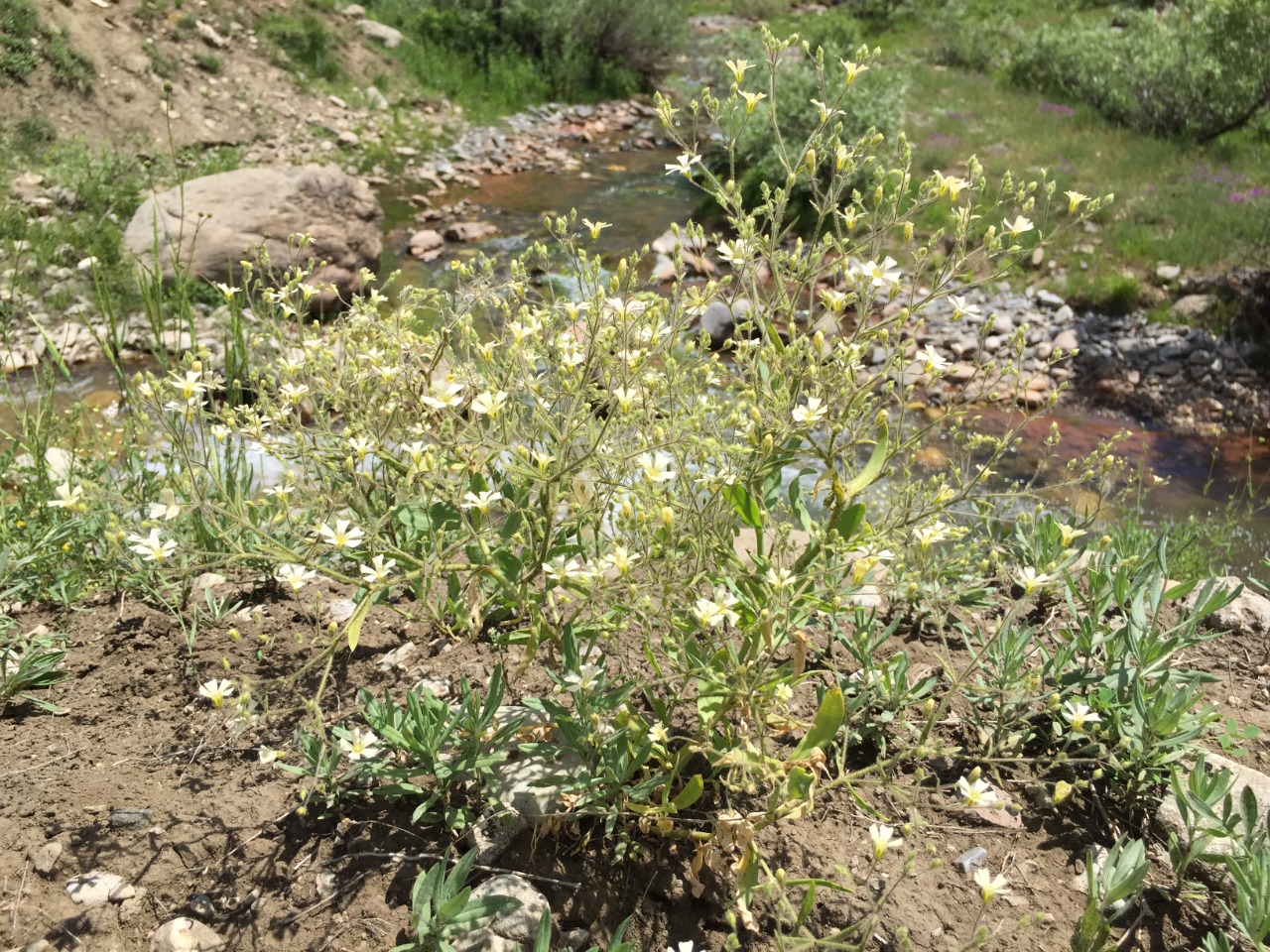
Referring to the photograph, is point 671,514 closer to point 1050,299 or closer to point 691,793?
point 691,793

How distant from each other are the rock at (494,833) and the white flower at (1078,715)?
1.23 m

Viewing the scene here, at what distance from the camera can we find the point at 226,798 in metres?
2.17

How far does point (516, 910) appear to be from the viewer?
6.34ft

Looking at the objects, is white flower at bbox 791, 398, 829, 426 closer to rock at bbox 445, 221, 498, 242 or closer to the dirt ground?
the dirt ground

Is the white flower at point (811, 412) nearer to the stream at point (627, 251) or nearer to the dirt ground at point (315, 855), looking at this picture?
the dirt ground at point (315, 855)

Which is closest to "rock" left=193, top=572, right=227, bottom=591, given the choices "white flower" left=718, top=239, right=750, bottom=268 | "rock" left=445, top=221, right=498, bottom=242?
"white flower" left=718, top=239, right=750, bottom=268

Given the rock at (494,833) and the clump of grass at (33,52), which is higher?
the rock at (494,833)

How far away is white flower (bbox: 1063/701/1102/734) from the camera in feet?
6.38

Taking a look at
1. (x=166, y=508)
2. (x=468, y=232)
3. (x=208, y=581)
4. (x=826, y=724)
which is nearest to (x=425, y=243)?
(x=468, y=232)

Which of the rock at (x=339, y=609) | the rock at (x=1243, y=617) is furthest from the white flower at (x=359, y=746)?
the rock at (x=1243, y=617)

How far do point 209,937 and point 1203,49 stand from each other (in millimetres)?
15105

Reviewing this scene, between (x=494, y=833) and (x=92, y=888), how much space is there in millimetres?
840

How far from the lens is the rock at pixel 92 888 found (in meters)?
1.92

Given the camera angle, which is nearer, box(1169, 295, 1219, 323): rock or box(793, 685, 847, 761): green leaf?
box(793, 685, 847, 761): green leaf
